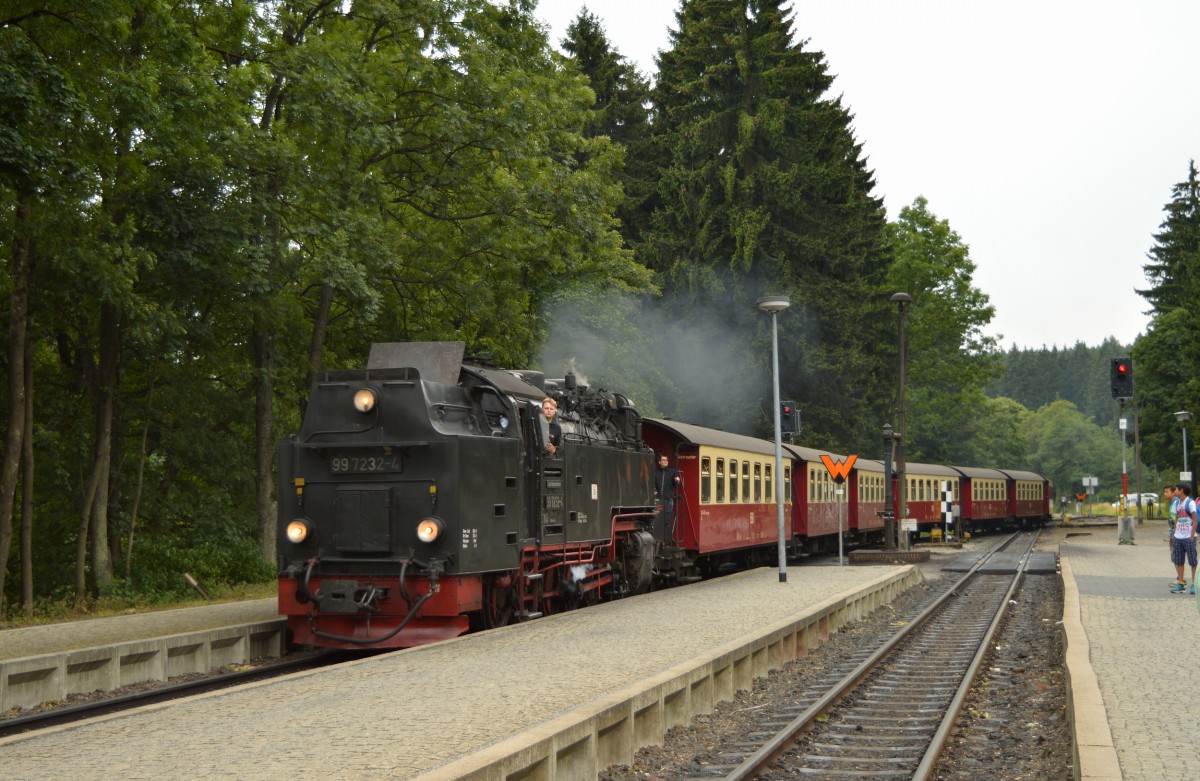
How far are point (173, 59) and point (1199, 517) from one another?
658 inches

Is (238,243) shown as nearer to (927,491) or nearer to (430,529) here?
(430,529)

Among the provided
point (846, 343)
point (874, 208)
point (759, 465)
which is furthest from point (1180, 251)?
point (759, 465)

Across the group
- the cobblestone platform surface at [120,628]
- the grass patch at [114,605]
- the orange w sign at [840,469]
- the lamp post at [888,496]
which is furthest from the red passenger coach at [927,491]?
the cobblestone platform surface at [120,628]

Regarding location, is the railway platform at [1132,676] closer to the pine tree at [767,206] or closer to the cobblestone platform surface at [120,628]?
the cobblestone platform surface at [120,628]

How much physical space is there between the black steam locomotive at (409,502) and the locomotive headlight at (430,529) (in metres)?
0.01

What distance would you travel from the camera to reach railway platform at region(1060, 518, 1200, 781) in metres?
7.30

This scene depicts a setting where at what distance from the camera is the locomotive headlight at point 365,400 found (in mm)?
12828

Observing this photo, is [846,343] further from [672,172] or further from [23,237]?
[23,237]

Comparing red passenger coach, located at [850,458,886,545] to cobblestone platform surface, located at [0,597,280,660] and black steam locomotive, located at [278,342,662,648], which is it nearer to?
cobblestone platform surface, located at [0,597,280,660]

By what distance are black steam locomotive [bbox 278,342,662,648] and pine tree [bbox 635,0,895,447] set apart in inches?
1303

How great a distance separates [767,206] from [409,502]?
38265 millimetres

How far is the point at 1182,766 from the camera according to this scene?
23.7 ft

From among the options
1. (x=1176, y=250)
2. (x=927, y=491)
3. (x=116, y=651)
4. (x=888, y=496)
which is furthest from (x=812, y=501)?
(x=1176, y=250)

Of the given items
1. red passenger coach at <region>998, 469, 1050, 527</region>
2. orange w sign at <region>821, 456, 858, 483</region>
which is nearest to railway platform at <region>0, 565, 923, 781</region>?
orange w sign at <region>821, 456, 858, 483</region>
